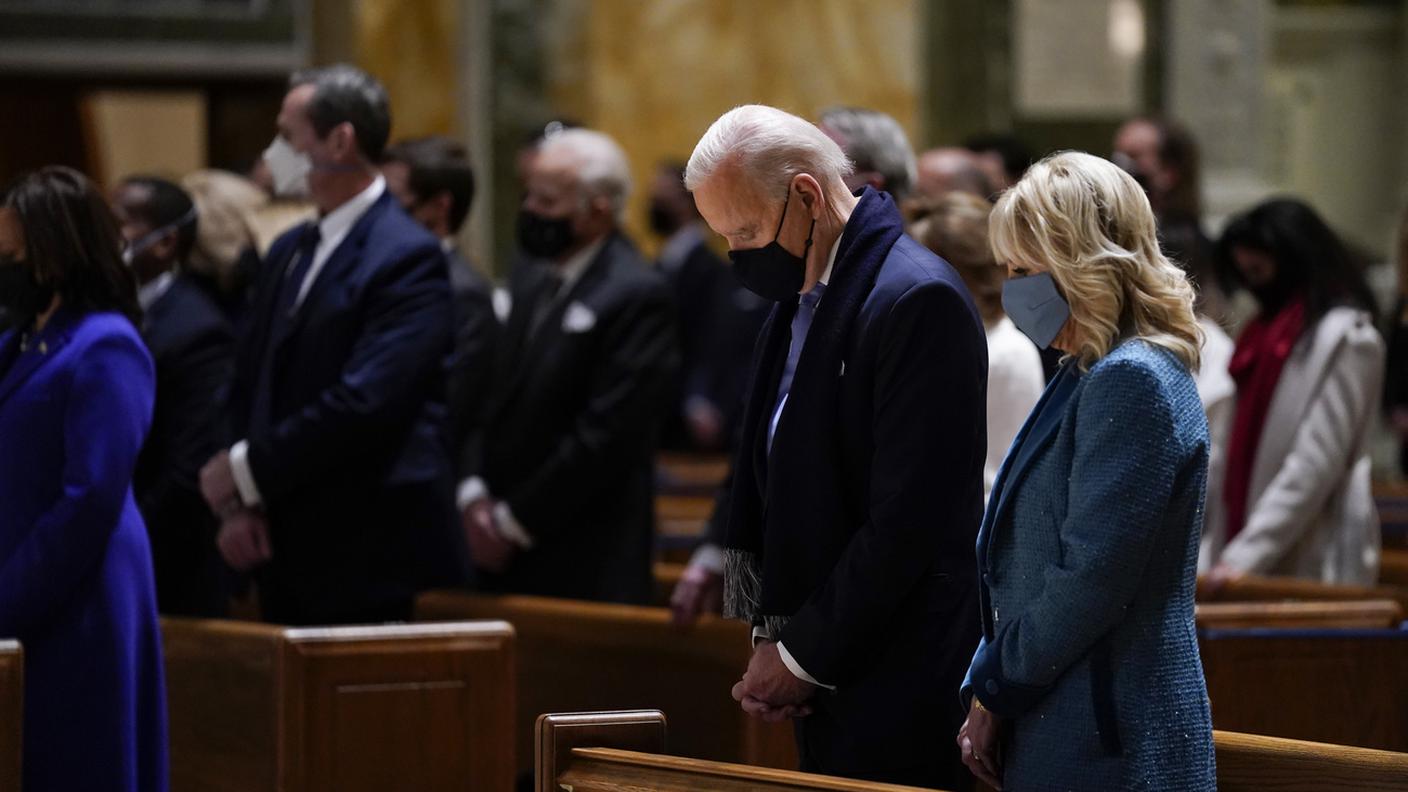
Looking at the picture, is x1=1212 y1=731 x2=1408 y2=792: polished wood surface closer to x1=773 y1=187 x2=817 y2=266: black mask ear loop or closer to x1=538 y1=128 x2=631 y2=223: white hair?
x1=773 y1=187 x2=817 y2=266: black mask ear loop

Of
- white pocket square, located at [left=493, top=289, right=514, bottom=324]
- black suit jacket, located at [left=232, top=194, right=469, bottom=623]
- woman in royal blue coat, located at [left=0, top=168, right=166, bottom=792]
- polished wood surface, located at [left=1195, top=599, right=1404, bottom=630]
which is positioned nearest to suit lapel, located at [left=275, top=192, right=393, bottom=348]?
black suit jacket, located at [left=232, top=194, right=469, bottom=623]

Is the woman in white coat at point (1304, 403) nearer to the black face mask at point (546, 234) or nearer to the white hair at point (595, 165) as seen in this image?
the white hair at point (595, 165)

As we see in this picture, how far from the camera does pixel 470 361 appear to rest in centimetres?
573

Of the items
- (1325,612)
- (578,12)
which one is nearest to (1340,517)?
(1325,612)

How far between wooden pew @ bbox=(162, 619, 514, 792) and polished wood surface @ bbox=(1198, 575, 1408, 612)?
5.87 ft

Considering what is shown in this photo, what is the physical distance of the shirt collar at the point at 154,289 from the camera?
16.5ft

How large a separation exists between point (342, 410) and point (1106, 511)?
207 centimetres

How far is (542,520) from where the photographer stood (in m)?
5.00

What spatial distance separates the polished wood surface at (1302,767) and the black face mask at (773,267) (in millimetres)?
915

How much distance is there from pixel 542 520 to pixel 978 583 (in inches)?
81.3

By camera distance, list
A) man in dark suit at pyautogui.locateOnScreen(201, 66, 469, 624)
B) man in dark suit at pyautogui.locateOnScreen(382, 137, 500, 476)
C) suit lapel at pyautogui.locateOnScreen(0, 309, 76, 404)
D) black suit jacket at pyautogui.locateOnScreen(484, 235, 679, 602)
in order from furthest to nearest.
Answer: man in dark suit at pyautogui.locateOnScreen(382, 137, 500, 476), black suit jacket at pyautogui.locateOnScreen(484, 235, 679, 602), man in dark suit at pyautogui.locateOnScreen(201, 66, 469, 624), suit lapel at pyautogui.locateOnScreen(0, 309, 76, 404)

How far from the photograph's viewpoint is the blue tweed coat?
106 inches

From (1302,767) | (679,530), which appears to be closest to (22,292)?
(1302,767)

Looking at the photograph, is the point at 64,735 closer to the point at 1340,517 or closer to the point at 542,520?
the point at 542,520
